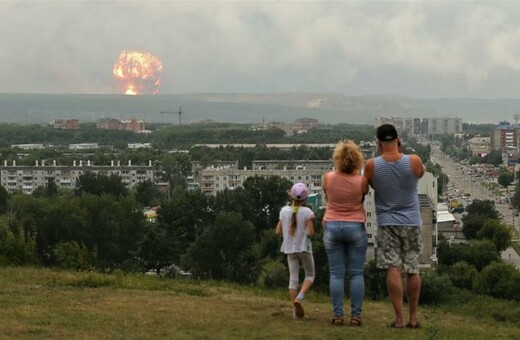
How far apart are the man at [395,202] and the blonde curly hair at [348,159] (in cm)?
8

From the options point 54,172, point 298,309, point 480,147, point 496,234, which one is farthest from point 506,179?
point 298,309

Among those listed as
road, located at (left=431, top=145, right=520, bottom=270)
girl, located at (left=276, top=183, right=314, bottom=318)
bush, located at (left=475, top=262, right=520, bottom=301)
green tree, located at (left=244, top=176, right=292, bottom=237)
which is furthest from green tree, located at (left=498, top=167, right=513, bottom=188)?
girl, located at (left=276, top=183, right=314, bottom=318)

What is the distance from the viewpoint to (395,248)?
21.7 ft

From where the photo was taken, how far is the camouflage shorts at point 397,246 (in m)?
6.59

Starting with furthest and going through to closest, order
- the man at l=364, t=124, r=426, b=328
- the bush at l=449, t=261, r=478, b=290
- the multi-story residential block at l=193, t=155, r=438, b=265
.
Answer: the multi-story residential block at l=193, t=155, r=438, b=265, the bush at l=449, t=261, r=478, b=290, the man at l=364, t=124, r=426, b=328

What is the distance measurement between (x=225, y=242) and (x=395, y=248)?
20.2 m

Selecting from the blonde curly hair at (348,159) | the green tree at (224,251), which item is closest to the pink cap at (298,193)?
the blonde curly hair at (348,159)

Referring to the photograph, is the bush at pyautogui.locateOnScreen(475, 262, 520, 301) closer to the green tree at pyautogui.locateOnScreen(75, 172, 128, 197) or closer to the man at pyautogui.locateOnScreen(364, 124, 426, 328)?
the man at pyautogui.locateOnScreen(364, 124, 426, 328)

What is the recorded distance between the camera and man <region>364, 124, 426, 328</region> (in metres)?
6.57

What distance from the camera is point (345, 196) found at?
6.63m

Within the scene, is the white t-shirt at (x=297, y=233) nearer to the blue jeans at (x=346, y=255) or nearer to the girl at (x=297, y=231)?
the girl at (x=297, y=231)

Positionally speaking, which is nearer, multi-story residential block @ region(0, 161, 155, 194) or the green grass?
the green grass

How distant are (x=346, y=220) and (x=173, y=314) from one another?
1450 millimetres

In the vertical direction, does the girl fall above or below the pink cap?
below
